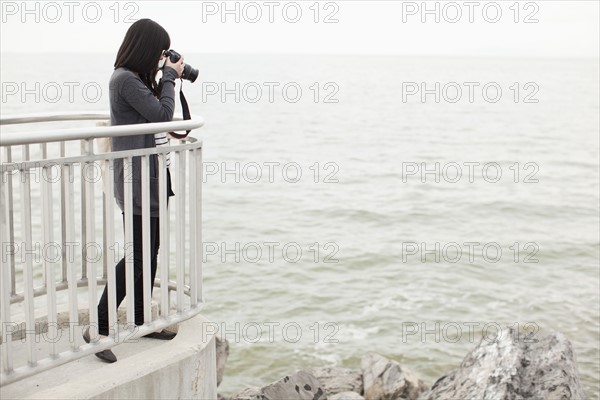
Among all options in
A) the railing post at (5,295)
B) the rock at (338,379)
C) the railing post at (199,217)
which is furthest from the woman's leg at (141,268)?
the rock at (338,379)

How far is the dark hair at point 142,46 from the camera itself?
4648mm

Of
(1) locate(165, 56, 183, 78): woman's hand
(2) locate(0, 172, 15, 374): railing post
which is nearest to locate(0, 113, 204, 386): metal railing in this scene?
(2) locate(0, 172, 15, 374): railing post

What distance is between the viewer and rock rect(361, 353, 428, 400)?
850cm

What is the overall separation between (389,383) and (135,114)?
15.8 ft

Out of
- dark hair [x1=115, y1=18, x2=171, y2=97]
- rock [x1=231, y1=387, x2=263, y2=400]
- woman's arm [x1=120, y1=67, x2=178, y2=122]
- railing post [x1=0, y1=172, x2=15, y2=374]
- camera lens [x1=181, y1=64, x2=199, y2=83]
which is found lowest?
rock [x1=231, y1=387, x2=263, y2=400]

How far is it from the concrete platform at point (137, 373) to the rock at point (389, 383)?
388cm

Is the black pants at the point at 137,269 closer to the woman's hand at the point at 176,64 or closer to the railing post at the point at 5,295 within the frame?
the woman's hand at the point at 176,64

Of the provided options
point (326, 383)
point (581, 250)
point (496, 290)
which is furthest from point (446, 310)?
point (581, 250)

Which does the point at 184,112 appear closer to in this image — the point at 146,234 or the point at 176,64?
the point at 176,64

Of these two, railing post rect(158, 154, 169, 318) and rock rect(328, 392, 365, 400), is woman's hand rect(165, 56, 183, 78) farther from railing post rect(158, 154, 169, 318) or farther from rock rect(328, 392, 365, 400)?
rock rect(328, 392, 365, 400)

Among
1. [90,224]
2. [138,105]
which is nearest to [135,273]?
[90,224]

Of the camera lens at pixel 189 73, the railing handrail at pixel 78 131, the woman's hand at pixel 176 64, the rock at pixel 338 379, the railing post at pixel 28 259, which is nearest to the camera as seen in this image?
the railing handrail at pixel 78 131

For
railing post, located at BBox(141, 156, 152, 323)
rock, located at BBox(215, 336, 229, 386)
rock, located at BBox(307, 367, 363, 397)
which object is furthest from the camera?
rock, located at BBox(307, 367, 363, 397)

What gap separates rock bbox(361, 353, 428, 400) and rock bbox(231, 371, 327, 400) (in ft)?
3.75
